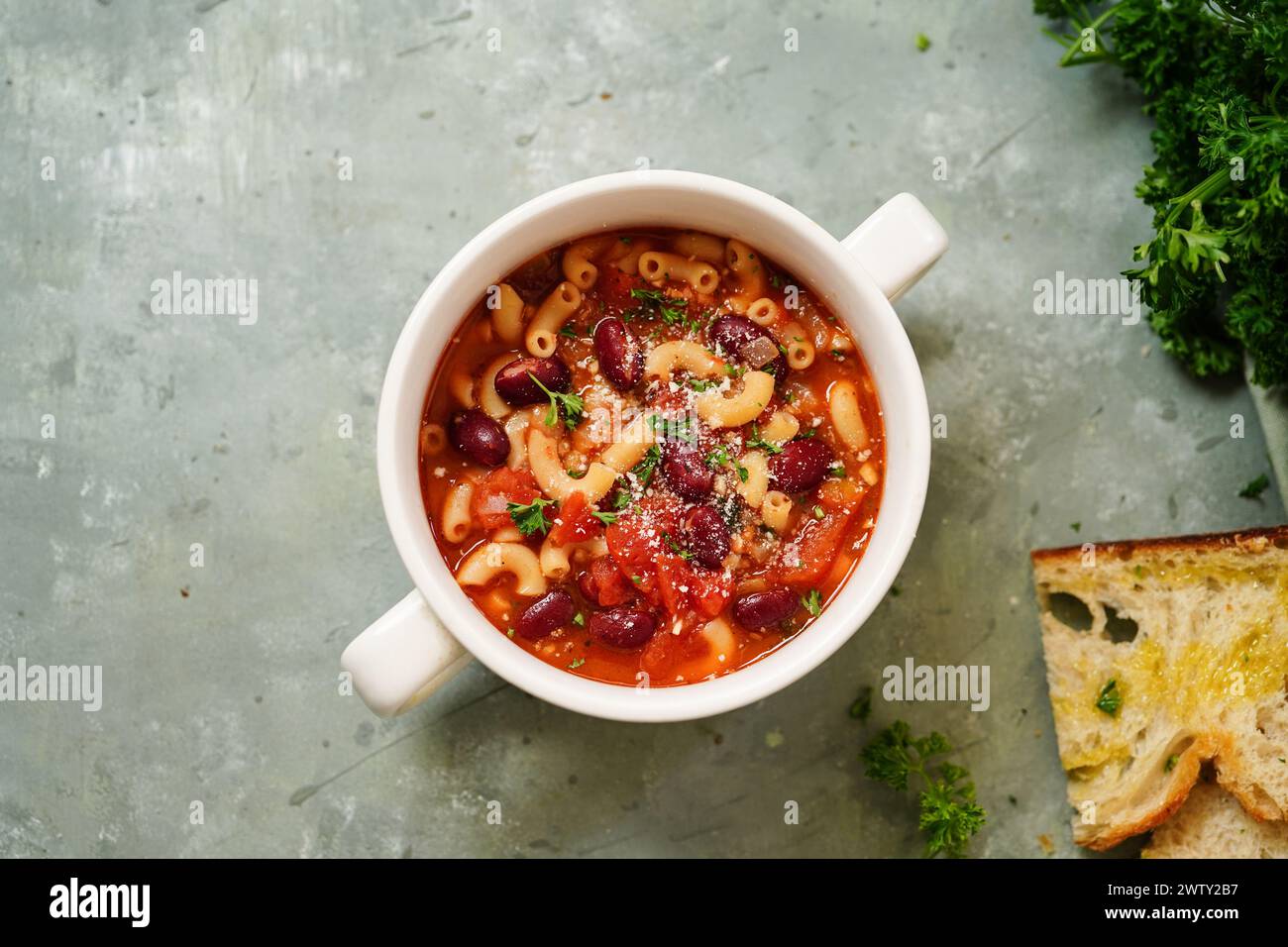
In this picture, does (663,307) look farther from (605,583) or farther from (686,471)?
(605,583)

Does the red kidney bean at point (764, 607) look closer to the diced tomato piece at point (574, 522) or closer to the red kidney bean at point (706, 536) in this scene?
the red kidney bean at point (706, 536)

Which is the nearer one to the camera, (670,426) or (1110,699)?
(670,426)

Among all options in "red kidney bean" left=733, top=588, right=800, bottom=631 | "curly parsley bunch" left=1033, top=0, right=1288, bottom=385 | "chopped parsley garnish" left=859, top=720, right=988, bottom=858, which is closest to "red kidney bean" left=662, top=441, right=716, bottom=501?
"red kidney bean" left=733, top=588, right=800, bottom=631

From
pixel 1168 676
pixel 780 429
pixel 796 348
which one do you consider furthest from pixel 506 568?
pixel 1168 676

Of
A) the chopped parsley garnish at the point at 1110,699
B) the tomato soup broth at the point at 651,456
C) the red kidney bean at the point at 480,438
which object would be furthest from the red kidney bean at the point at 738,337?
the chopped parsley garnish at the point at 1110,699

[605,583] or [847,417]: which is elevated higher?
[847,417]
